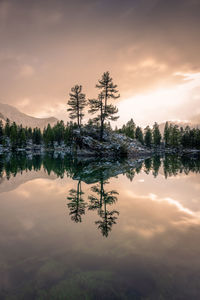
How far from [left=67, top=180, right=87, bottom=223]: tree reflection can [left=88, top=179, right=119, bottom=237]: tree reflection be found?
15.8 inches

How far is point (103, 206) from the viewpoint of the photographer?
22.9 feet

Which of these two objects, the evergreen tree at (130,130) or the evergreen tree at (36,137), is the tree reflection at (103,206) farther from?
the evergreen tree at (36,137)

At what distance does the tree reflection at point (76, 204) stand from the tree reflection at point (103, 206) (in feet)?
1.32

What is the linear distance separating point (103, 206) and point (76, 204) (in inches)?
49.9

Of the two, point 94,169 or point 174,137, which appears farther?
point 174,137

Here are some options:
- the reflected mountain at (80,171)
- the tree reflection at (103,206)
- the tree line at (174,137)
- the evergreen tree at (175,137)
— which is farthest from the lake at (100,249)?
the evergreen tree at (175,137)

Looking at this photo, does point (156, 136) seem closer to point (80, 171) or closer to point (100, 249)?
point (80, 171)

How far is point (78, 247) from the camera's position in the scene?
13.5 feet

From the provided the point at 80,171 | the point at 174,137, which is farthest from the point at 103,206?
the point at 174,137

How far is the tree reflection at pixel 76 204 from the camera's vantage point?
→ 19.6 feet

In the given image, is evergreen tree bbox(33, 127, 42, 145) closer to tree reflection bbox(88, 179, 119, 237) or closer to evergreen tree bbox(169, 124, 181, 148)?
evergreen tree bbox(169, 124, 181, 148)

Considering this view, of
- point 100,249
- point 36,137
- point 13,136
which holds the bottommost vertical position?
point 100,249

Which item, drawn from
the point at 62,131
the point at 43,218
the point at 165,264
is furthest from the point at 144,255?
the point at 62,131

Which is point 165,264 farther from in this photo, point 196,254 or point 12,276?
point 12,276
